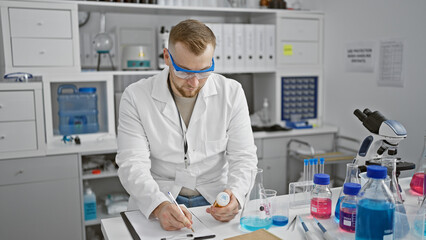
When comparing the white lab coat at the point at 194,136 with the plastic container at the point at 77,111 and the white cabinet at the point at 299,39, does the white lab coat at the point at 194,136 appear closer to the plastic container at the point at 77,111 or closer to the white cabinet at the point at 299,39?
the plastic container at the point at 77,111

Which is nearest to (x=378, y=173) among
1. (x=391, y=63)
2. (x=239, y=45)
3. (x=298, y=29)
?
(x=391, y=63)

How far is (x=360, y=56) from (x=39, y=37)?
93.1 inches

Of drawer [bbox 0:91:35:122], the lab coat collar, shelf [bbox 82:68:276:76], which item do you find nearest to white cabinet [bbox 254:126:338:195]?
shelf [bbox 82:68:276:76]

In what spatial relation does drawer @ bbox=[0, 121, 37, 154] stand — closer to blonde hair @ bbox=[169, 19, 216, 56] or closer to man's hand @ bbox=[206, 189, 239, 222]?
blonde hair @ bbox=[169, 19, 216, 56]

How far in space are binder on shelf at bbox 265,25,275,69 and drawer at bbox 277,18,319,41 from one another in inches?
2.3

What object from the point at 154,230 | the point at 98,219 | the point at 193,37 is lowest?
the point at 98,219

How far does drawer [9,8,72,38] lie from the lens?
263 cm

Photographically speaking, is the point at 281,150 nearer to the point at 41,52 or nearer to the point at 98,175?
the point at 98,175

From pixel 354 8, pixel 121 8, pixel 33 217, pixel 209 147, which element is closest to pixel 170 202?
pixel 209 147

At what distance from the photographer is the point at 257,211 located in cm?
136

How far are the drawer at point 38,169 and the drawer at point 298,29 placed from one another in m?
1.95

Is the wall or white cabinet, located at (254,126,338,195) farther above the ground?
the wall

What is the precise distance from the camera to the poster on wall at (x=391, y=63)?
2.76 m

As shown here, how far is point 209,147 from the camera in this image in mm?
1800
